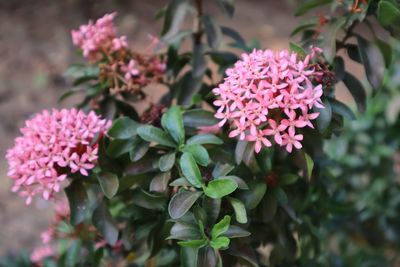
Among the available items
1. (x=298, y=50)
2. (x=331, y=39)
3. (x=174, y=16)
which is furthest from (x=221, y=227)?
(x=174, y=16)

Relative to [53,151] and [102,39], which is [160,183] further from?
[102,39]

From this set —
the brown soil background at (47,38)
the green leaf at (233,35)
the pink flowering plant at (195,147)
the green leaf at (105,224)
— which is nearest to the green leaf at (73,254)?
the pink flowering plant at (195,147)

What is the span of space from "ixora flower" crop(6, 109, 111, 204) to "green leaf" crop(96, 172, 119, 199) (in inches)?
1.3

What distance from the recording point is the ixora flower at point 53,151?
108 cm

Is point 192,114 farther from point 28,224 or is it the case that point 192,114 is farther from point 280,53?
point 28,224

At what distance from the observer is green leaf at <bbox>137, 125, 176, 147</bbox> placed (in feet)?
3.68

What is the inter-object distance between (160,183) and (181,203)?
5.0 inches

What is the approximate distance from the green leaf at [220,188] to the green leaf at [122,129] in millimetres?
242

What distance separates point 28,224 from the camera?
2.77 meters

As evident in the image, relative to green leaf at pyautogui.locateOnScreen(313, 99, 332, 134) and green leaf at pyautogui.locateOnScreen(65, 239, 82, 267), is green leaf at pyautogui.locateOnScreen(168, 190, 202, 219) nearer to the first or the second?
green leaf at pyautogui.locateOnScreen(313, 99, 332, 134)

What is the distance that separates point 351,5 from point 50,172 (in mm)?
724

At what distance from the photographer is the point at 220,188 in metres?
0.99

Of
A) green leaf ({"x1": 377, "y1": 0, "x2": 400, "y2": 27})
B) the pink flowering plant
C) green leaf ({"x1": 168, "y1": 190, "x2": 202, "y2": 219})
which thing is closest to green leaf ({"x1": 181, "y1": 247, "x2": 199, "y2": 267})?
the pink flowering plant

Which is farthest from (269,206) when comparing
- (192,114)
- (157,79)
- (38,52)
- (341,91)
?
(38,52)
